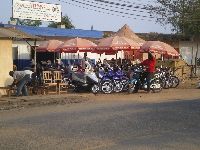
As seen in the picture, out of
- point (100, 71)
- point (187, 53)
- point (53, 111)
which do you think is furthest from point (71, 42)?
point (187, 53)

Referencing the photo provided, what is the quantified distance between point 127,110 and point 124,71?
8.56 metres

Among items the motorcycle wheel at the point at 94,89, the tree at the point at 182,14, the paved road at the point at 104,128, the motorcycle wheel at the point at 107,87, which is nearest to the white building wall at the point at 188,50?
the tree at the point at 182,14

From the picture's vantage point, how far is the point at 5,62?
20.6 meters

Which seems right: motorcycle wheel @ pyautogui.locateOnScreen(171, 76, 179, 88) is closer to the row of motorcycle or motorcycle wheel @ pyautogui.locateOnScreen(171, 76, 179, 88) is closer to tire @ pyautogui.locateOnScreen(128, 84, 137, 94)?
the row of motorcycle

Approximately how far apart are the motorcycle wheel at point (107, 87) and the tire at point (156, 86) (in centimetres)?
189

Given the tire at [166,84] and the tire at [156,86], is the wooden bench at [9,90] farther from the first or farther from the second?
the tire at [166,84]

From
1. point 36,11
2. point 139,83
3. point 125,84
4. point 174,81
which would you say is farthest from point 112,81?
point 36,11

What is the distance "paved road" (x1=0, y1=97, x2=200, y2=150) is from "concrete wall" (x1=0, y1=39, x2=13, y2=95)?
5003 mm

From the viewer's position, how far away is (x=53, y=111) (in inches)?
591

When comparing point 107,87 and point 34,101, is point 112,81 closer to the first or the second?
point 107,87

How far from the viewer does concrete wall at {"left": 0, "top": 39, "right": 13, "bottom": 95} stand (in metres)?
20.4

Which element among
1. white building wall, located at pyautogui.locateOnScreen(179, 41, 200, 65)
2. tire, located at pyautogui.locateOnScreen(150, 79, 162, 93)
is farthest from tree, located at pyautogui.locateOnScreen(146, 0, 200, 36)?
tire, located at pyautogui.locateOnScreen(150, 79, 162, 93)

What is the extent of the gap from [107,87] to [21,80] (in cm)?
408

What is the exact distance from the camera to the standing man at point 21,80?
19.9m
